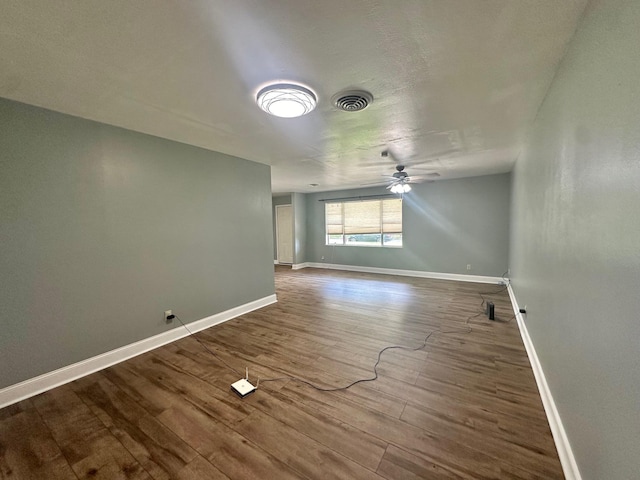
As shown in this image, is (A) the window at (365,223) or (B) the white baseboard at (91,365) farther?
(A) the window at (365,223)

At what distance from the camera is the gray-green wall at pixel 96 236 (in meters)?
1.98

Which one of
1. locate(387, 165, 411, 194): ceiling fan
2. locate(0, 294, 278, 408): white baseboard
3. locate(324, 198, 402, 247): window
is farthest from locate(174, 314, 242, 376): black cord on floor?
locate(324, 198, 402, 247): window

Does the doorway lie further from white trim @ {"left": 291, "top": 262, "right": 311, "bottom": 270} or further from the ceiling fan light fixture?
the ceiling fan light fixture

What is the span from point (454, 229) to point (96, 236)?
6.37 m

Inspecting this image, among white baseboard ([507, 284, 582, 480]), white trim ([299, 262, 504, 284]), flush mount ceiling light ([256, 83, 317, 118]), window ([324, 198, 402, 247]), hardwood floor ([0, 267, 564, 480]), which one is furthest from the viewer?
window ([324, 198, 402, 247])

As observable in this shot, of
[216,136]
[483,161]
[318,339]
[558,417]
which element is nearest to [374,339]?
[318,339]

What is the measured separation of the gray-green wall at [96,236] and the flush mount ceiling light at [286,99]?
5.64ft

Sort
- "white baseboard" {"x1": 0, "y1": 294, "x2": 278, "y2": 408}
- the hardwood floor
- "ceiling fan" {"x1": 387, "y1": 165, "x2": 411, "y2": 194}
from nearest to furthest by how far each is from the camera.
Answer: the hardwood floor < "white baseboard" {"x1": 0, "y1": 294, "x2": 278, "y2": 408} < "ceiling fan" {"x1": 387, "y1": 165, "x2": 411, "y2": 194}

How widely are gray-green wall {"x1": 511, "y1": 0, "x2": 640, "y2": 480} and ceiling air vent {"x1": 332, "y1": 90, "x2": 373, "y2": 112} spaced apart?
3.86ft

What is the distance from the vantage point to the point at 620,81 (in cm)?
90

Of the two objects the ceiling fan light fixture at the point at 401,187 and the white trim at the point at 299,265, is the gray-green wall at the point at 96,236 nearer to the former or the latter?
the ceiling fan light fixture at the point at 401,187

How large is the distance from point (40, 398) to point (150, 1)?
2.96 m

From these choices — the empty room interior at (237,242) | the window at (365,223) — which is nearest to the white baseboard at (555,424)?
the empty room interior at (237,242)

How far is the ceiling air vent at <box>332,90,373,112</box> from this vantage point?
6.10 feet
